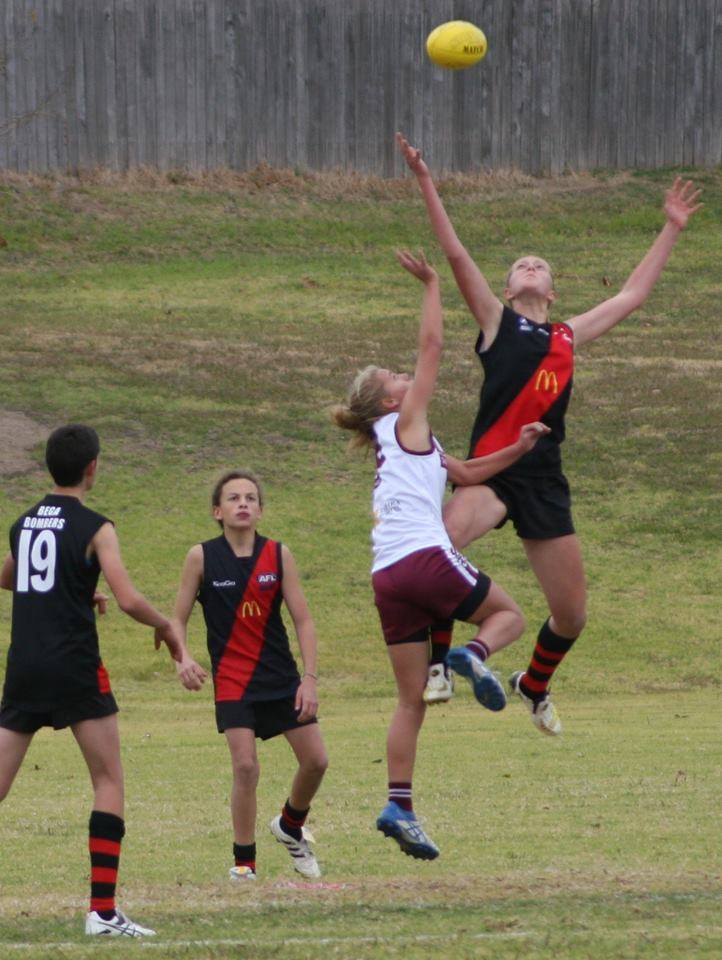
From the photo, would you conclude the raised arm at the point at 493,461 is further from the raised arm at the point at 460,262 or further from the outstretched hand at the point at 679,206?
the outstretched hand at the point at 679,206

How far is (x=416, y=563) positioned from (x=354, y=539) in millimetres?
13005

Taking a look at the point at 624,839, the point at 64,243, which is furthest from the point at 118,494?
the point at 624,839

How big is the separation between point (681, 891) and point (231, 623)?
2395 millimetres

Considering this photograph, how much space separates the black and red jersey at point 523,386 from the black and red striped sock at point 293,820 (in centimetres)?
200

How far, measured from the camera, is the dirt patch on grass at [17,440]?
834 inches

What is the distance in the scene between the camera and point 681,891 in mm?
7406

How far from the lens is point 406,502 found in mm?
7227

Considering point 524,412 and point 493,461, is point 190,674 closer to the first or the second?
point 493,461

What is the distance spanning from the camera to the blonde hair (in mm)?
7387

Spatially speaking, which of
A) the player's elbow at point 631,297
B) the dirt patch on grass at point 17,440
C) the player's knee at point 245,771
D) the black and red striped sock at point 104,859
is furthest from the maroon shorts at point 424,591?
the dirt patch on grass at point 17,440

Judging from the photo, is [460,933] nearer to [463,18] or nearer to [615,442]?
[615,442]

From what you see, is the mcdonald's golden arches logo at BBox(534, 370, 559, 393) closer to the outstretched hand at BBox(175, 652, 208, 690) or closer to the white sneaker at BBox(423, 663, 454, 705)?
the white sneaker at BBox(423, 663, 454, 705)

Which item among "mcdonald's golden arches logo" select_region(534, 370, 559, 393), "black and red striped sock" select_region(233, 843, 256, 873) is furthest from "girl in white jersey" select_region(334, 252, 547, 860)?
"black and red striped sock" select_region(233, 843, 256, 873)

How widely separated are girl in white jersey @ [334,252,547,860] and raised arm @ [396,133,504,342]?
150 mm
